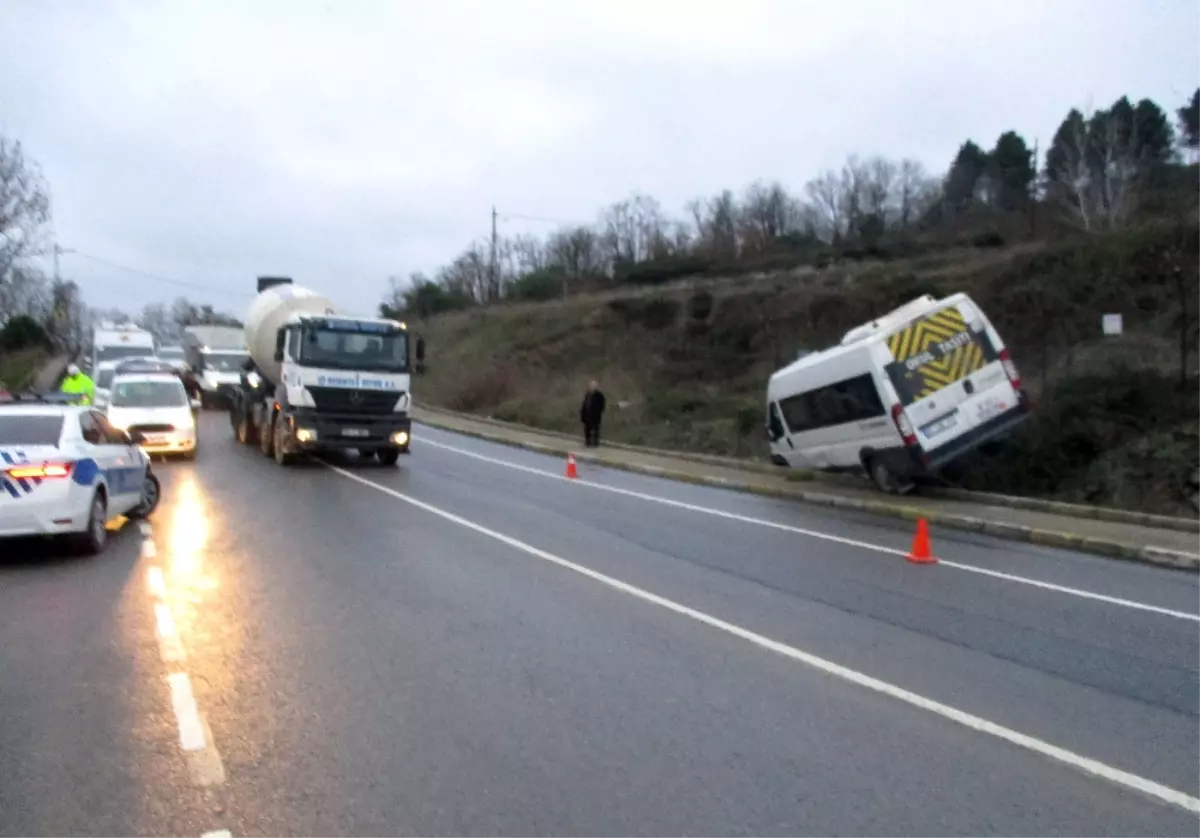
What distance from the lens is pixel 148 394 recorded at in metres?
24.8

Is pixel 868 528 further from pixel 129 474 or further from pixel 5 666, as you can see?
pixel 5 666

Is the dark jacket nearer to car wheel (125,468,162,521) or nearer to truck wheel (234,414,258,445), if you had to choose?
truck wheel (234,414,258,445)

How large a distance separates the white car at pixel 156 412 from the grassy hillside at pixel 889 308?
1143 cm

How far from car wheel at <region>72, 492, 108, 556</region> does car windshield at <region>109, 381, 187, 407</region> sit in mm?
12580

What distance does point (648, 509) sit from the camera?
1730 centimetres

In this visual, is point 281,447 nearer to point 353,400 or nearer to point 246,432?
point 353,400

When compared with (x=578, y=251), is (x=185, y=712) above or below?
below

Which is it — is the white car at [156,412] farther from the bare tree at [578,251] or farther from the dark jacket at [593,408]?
the bare tree at [578,251]

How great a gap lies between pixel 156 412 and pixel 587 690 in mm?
19362

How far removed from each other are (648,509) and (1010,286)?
1839cm

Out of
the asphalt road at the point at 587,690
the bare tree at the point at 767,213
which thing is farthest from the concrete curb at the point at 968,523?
the bare tree at the point at 767,213

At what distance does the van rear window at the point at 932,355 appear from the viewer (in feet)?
56.1

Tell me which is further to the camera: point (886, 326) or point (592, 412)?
point (592, 412)

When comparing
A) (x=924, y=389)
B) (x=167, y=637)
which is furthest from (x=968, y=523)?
(x=167, y=637)
